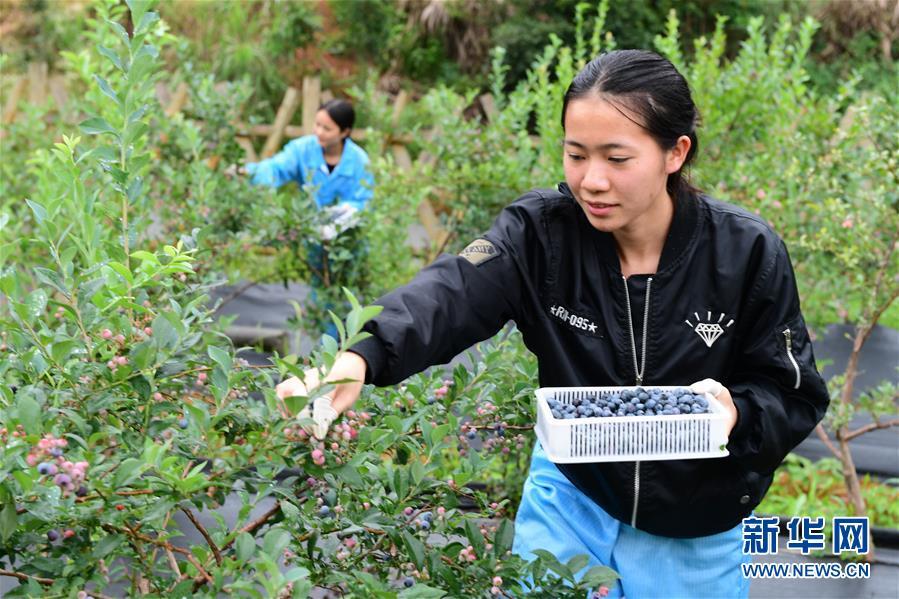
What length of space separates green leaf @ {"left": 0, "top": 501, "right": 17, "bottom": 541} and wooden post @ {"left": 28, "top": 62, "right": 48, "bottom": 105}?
9.41 m

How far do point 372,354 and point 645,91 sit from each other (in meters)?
0.63

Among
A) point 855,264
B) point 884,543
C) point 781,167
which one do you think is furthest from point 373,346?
point 781,167

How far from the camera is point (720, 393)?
174 cm

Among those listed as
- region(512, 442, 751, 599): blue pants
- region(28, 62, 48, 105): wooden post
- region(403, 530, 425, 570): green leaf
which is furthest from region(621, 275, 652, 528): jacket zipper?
region(28, 62, 48, 105): wooden post

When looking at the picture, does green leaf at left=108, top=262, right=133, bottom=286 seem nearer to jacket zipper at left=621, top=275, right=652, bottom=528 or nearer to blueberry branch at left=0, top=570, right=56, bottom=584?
blueberry branch at left=0, top=570, right=56, bottom=584

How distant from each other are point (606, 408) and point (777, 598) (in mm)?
1965

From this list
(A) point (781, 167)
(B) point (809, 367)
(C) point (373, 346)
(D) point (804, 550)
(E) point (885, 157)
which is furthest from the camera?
(A) point (781, 167)

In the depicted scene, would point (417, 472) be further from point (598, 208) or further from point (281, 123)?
point (281, 123)

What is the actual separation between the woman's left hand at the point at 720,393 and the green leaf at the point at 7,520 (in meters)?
1.01

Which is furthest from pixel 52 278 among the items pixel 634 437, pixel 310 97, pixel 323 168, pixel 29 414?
pixel 310 97

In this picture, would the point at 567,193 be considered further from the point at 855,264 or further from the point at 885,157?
the point at 855,264

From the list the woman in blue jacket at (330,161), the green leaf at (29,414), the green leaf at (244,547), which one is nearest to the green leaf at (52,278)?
the green leaf at (29,414)

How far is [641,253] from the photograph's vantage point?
1.90 meters

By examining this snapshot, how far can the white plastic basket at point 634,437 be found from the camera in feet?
5.29
